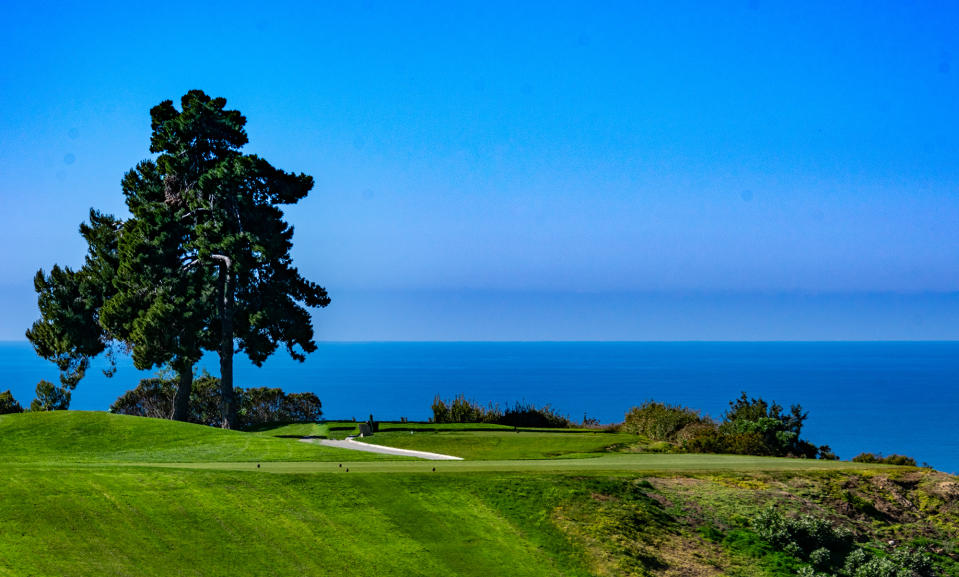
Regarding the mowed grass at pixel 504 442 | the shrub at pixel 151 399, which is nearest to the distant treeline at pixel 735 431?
the mowed grass at pixel 504 442

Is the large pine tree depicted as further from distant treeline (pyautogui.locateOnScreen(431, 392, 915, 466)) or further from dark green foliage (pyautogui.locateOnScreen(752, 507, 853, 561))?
dark green foliage (pyautogui.locateOnScreen(752, 507, 853, 561))

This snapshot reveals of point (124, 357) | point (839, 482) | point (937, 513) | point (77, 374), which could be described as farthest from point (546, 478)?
point (77, 374)

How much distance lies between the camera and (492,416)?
4450 centimetres

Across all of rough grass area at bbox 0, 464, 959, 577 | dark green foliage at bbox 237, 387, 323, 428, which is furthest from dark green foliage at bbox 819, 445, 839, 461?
dark green foliage at bbox 237, 387, 323, 428

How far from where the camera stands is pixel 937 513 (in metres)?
23.5

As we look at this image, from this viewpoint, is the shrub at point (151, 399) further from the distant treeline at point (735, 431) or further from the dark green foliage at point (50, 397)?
the distant treeline at point (735, 431)

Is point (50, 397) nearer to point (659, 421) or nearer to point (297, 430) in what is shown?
point (297, 430)

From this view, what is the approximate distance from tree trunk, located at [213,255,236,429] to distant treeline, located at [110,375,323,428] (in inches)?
261

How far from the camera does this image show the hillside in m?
17.0

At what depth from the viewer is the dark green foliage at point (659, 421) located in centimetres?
3553

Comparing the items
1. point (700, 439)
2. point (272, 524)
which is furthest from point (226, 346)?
point (272, 524)

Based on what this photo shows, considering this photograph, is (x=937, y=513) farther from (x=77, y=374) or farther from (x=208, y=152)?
(x=77, y=374)

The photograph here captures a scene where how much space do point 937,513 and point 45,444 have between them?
29.3m

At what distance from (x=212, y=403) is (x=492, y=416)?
19426 mm
